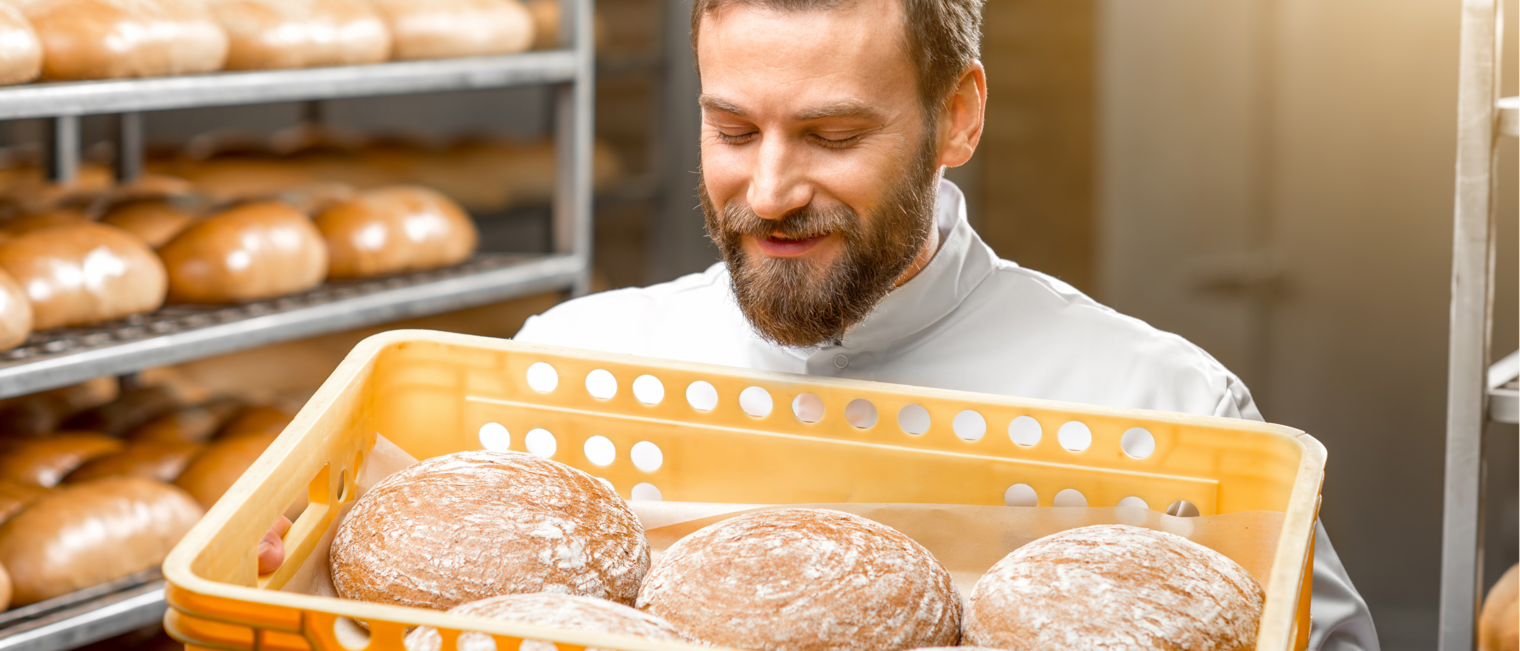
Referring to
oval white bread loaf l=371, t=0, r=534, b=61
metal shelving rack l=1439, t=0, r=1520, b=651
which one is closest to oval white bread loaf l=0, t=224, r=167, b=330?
oval white bread loaf l=371, t=0, r=534, b=61

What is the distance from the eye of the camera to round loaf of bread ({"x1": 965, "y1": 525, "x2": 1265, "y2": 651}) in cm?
79

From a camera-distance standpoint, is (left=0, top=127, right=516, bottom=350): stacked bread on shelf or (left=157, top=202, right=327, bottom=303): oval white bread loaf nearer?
(left=0, top=127, right=516, bottom=350): stacked bread on shelf

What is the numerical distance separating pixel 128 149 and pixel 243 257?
0.68 meters

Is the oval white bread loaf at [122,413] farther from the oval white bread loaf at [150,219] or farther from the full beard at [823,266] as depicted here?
the full beard at [823,266]

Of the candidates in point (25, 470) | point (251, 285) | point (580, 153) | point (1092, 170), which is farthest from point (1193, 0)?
point (25, 470)

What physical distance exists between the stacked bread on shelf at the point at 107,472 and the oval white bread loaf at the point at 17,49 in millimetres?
635

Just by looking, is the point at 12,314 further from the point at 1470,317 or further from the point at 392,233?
the point at 1470,317

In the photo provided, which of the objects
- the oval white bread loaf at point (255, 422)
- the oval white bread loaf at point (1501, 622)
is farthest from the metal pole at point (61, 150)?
the oval white bread loaf at point (1501, 622)

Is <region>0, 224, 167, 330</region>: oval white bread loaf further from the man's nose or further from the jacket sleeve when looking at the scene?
the jacket sleeve

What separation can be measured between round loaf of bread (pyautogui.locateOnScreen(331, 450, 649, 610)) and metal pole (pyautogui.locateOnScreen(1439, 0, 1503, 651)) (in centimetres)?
103

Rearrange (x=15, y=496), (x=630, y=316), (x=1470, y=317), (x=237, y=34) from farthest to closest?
(x=237, y=34), (x=15, y=496), (x=630, y=316), (x=1470, y=317)

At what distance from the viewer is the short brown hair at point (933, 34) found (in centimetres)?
119

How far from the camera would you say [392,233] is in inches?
105

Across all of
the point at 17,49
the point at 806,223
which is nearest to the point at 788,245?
the point at 806,223
